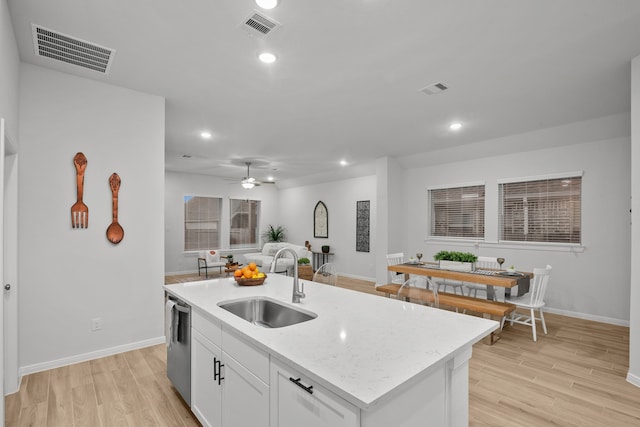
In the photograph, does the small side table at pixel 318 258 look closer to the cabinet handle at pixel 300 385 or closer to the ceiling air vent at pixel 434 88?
the ceiling air vent at pixel 434 88

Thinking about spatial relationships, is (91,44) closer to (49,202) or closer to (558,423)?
(49,202)

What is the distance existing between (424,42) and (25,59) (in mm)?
3424

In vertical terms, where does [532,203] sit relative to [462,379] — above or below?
above

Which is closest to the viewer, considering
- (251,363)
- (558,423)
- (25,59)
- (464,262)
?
(251,363)

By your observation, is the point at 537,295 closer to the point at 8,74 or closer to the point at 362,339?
the point at 362,339

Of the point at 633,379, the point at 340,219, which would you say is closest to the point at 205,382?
the point at 633,379

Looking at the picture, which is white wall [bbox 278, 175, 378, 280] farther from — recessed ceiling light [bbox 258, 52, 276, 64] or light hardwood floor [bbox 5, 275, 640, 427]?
recessed ceiling light [bbox 258, 52, 276, 64]

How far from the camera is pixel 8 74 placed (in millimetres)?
2295

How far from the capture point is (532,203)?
17.4ft

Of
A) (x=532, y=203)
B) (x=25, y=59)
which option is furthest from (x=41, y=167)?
(x=532, y=203)

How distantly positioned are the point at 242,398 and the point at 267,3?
233 centimetres

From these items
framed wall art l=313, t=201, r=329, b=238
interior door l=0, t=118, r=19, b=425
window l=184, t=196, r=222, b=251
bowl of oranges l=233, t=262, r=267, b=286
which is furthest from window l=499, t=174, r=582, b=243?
window l=184, t=196, r=222, b=251

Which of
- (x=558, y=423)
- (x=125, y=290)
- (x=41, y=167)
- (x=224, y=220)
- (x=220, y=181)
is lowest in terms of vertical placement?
(x=558, y=423)

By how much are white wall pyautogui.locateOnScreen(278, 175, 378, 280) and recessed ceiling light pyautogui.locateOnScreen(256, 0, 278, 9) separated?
6.06 meters
